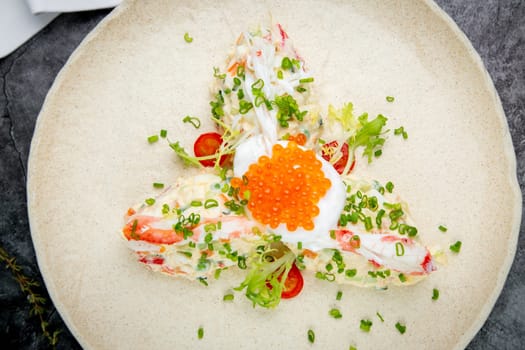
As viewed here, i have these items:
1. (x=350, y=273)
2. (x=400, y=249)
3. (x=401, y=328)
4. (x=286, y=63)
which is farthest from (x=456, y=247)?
(x=286, y=63)

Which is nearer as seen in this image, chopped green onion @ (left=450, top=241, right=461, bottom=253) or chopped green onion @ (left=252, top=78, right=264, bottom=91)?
chopped green onion @ (left=252, top=78, right=264, bottom=91)

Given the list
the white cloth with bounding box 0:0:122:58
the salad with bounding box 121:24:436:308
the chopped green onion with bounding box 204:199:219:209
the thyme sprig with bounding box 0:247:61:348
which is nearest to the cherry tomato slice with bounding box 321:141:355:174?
the salad with bounding box 121:24:436:308

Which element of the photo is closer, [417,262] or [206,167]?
[417,262]

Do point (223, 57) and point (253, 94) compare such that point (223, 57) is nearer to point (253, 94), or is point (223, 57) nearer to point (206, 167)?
point (253, 94)

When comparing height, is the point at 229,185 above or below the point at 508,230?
below

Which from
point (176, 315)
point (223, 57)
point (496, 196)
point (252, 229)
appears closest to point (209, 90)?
point (223, 57)

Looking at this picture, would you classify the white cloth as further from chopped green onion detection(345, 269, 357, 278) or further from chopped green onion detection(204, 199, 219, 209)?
chopped green onion detection(345, 269, 357, 278)

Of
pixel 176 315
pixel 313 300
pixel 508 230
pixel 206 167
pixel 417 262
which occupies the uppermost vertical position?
pixel 508 230
